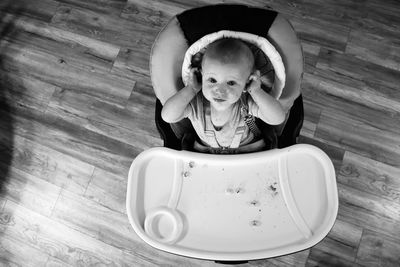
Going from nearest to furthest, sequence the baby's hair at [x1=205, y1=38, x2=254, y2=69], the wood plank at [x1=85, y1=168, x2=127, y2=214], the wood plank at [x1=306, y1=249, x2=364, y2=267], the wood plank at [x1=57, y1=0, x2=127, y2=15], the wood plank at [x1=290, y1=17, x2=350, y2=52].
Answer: the baby's hair at [x1=205, y1=38, x2=254, y2=69]
the wood plank at [x1=306, y1=249, x2=364, y2=267]
the wood plank at [x1=85, y1=168, x2=127, y2=214]
the wood plank at [x1=290, y1=17, x2=350, y2=52]
the wood plank at [x1=57, y1=0, x2=127, y2=15]

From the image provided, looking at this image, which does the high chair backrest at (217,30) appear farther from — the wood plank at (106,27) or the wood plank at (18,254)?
the wood plank at (18,254)

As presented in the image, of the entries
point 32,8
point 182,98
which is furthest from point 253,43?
point 32,8

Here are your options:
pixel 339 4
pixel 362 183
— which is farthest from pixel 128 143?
pixel 339 4

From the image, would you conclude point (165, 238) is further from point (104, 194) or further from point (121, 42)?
point (121, 42)

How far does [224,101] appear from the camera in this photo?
31.2 inches

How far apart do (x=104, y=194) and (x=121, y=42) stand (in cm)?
61

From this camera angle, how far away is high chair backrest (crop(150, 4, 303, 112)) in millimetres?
811

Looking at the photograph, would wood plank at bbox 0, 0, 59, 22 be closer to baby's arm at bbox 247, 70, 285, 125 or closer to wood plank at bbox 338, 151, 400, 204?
baby's arm at bbox 247, 70, 285, 125

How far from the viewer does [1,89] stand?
1512mm

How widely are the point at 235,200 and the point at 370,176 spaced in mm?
668

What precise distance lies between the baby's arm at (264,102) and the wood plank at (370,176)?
55 centimetres

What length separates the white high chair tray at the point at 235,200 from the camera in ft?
2.57

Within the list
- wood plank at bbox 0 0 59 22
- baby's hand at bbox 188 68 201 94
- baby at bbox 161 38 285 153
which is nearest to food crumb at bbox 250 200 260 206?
baby at bbox 161 38 285 153

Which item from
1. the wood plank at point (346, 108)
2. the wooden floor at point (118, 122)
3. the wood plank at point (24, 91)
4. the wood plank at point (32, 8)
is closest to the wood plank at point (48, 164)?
the wooden floor at point (118, 122)
